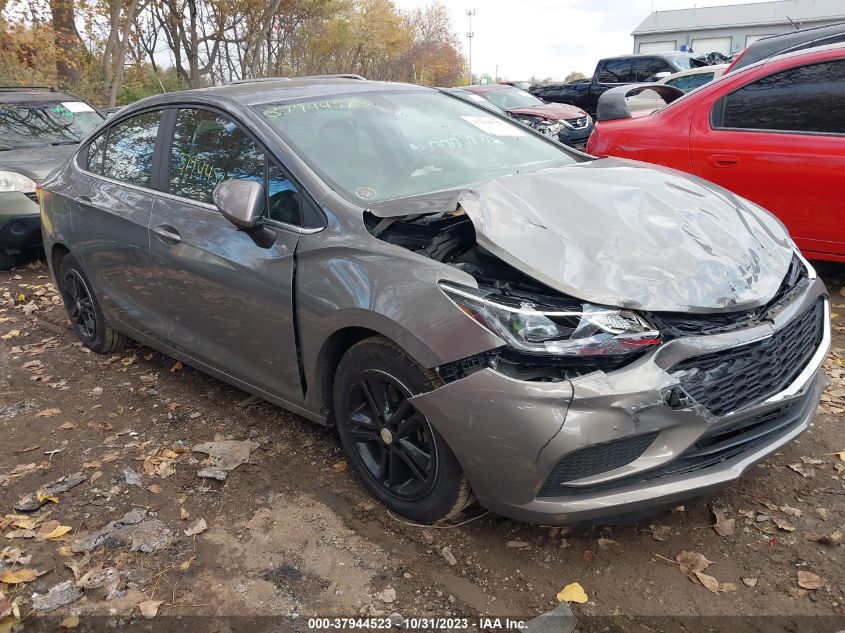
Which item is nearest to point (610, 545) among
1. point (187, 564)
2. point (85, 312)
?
point (187, 564)

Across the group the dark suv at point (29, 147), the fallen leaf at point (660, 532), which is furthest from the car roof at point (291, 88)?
the dark suv at point (29, 147)

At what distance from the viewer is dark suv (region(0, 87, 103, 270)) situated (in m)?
7.47

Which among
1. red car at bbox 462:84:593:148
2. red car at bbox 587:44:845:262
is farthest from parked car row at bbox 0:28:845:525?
red car at bbox 462:84:593:148

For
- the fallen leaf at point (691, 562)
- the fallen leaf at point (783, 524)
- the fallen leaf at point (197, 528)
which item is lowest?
the fallen leaf at point (197, 528)

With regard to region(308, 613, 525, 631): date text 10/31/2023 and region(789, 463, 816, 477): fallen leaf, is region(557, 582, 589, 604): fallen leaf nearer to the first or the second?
region(308, 613, 525, 631): date text 10/31/2023

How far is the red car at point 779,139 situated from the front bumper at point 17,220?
6.02 m

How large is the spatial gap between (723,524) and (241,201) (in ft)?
7.66

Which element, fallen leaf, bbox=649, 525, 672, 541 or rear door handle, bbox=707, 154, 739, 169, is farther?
rear door handle, bbox=707, 154, 739, 169

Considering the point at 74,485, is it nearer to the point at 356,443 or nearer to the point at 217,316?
the point at 217,316

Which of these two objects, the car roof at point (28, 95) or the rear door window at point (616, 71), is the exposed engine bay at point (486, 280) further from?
the rear door window at point (616, 71)

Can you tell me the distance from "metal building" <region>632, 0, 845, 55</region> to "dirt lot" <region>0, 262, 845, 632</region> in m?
41.8

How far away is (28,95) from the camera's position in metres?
9.23

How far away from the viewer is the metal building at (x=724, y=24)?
40.5m

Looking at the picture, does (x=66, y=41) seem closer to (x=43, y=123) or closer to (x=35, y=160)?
(x=43, y=123)
